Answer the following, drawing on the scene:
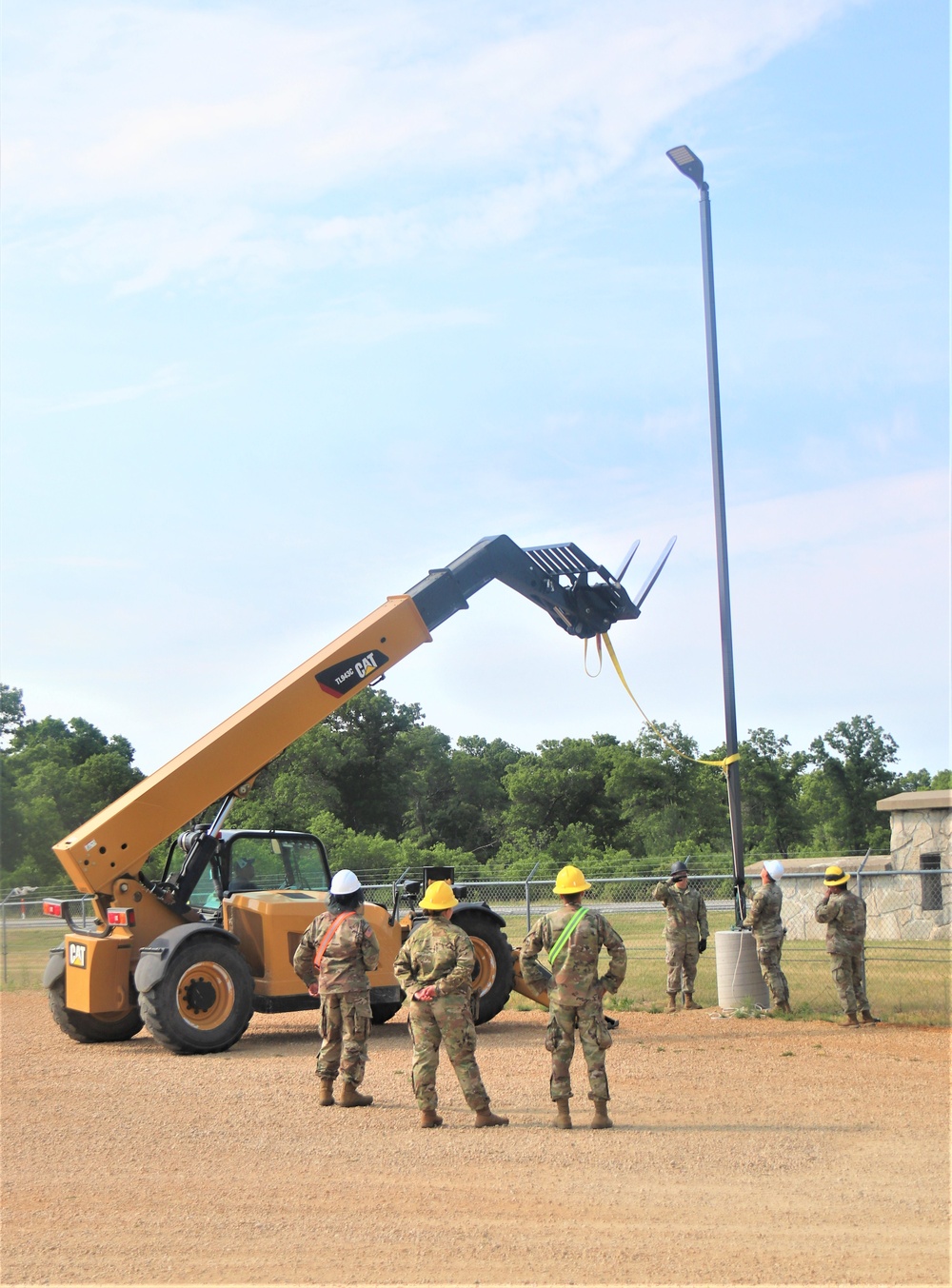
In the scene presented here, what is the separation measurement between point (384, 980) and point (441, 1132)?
447 centimetres

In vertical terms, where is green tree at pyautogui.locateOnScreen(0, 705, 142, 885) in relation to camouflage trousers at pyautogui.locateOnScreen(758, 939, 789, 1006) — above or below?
above

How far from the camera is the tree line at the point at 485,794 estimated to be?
42.8 metres

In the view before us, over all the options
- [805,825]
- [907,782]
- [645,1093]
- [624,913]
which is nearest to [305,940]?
[645,1093]

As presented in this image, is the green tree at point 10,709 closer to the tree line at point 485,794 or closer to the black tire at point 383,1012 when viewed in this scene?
the tree line at point 485,794

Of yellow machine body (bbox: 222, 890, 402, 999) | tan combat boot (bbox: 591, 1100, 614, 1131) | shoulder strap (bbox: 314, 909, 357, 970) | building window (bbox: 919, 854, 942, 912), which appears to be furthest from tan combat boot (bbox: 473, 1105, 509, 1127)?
building window (bbox: 919, 854, 942, 912)

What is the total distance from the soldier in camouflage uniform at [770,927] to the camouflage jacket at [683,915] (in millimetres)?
1192

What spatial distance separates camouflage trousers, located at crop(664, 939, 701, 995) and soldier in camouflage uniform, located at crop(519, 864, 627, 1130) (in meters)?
6.51

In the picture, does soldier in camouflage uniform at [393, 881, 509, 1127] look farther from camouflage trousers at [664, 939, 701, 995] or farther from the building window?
the building window

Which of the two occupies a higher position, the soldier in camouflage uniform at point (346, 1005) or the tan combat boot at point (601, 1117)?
the soldier in camouflage uniform at point (346, 1005)

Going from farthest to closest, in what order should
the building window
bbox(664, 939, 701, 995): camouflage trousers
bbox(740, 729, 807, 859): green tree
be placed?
1. bbox(740, 729, 807, 859): green tree
2. the building window
3. bbox(664, 939, 701, 995): camouflage trousers

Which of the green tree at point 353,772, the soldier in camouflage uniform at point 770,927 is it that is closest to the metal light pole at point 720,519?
the soldier in camouflage uniform at point 770,927

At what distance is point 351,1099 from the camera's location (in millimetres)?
9242

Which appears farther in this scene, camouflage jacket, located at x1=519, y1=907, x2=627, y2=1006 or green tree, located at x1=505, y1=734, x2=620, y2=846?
green tree, located at x1=505, y1=734, x2=620, y2=846

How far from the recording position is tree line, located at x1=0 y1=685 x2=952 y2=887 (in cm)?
4275
